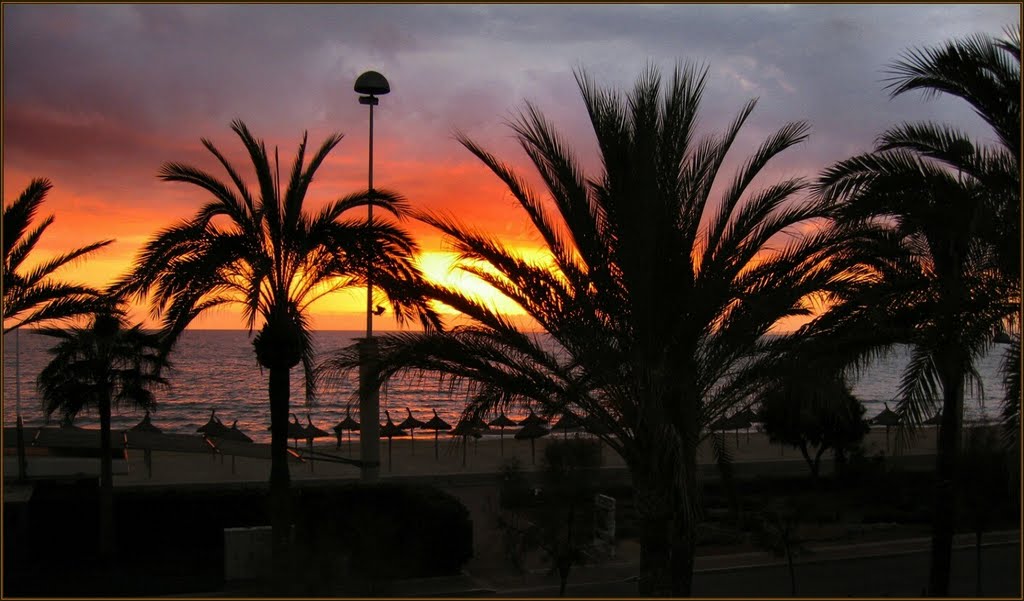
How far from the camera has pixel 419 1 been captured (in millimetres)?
8375

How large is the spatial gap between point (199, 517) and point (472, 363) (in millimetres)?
9278

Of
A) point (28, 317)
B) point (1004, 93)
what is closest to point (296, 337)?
point (28, 317)

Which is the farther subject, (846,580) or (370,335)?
(370,335)

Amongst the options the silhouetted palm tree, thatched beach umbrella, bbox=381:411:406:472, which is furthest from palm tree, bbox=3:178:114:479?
thatched beach umbrella, bbox=381:411:406:472

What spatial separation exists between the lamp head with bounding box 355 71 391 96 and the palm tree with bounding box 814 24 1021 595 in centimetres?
845

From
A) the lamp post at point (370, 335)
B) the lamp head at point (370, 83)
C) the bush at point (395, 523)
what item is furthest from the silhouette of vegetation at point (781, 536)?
the lamp head at point (370, 83)

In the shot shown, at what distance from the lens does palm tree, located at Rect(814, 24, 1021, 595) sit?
333 inches

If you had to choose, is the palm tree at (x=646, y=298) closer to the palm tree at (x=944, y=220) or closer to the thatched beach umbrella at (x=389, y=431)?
the palm tree at (x=944, y=220)

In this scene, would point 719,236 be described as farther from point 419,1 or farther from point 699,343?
point 419,1

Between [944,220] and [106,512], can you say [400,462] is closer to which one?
[106,512]

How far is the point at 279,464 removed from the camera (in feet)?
42.9

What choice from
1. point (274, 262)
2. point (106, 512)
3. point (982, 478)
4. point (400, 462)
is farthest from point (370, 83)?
point (400, 462)

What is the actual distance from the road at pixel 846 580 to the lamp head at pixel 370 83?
29.2 feet

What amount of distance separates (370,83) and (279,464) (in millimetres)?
6826
